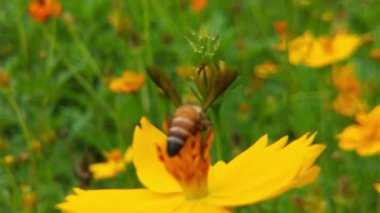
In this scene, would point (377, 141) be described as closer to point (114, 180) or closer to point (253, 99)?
point (114, 180)

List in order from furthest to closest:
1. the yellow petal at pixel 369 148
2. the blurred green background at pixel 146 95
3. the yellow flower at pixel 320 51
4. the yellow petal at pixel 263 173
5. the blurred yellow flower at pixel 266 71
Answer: the blurred yellow flower at pixel 266 71 → the yellow flower at pixel 320 51 → the blurred green background at pixel 146 95 → the yellow petal at pixel 369 148 → the yellow petal at pixel 263 173

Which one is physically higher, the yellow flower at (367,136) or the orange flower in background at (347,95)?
the orange flower in background at (347,95)

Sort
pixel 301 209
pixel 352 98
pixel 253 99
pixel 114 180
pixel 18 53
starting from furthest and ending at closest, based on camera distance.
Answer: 1. pixel 18 53
2. pixel 253 99
3. pixel 114 180
4. pixel 352 98
5. pixel 301 209

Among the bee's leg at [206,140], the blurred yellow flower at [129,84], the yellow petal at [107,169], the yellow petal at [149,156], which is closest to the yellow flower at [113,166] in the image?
the yellow petal at [107,169]

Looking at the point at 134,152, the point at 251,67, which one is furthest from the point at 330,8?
the point at 134,152

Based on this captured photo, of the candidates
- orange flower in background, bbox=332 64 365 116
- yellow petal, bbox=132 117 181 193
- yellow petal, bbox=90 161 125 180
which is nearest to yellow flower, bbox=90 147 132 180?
yellow petal, bbox=90 161 125 180

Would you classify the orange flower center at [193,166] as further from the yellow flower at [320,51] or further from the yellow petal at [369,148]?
the yellow flower at [320,51]

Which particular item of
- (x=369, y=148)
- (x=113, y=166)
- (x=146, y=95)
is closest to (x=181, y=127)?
(x=369, y=148)
